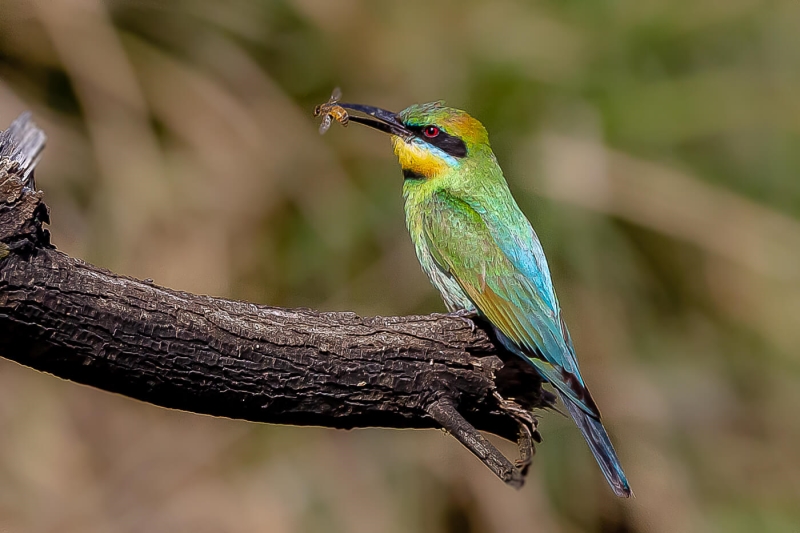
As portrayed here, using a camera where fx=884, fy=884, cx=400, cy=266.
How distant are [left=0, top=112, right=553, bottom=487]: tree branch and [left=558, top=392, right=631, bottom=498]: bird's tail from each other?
316mm

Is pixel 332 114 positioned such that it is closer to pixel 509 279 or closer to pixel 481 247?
A: pixel 481 247

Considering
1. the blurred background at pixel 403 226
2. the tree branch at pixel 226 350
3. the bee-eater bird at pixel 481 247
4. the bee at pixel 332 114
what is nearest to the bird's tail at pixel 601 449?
the bee-eater bird at pixel 481 247

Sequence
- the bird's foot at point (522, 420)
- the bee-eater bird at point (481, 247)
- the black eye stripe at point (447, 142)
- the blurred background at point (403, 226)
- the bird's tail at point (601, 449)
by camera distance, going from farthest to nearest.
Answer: the blurred background at point (403, 226) → the black eye stripe at point (447, 142) → the bee-eater bird at point (481, 247) → the bird's tail at point (601, 449) → the bird's foot at point (522, 420)

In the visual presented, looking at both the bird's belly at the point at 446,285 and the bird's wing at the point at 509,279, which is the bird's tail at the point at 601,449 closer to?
the bird's wing at the point at 509,279

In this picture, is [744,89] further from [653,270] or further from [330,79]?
[330,79]

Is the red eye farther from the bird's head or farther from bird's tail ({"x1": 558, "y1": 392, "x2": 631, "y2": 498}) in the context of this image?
bird's tail ({"x1": 558, "y1": 392, "x2": 631, "y2": 498})

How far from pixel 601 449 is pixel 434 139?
1.41m

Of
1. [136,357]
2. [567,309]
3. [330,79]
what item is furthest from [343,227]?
[136,357]

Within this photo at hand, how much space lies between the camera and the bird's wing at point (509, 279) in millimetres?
2902

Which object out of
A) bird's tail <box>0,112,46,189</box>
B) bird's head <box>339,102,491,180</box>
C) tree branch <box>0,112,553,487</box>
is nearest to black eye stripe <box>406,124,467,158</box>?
bird's head <box>339,102,491,180</box>

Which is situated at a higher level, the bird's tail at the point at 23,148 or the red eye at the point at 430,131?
the red eye at the point at 430,131

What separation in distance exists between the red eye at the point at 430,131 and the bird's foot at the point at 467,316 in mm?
757

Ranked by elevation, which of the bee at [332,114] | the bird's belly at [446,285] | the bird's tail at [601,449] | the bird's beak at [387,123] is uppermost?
the bee at [332,114]

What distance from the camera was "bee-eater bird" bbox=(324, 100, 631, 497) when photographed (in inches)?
114
